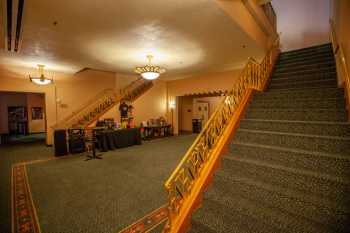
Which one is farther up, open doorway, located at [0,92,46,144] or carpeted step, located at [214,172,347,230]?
open doorway, located at [0,92,46,144]

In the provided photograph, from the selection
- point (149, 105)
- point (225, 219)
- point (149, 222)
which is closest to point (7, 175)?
point (149, 222)

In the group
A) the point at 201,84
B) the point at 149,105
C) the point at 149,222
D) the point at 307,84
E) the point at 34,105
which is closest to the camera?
the point at 149,222

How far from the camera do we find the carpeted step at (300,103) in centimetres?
298

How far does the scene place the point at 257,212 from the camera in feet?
6.31

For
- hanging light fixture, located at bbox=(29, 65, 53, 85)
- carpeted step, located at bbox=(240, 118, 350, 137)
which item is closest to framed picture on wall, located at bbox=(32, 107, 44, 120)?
hanging light fixture, located at bbox=(29, 65, 53, 85)

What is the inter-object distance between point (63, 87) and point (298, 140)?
400 inches

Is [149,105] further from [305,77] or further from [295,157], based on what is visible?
[295,157]

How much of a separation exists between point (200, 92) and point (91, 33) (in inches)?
264

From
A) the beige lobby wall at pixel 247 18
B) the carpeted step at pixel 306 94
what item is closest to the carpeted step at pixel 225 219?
the carpeted step at pixel 306 94

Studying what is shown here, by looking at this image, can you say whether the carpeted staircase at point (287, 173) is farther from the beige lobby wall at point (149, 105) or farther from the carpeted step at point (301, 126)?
the beige lobby wall at point (149, 105)

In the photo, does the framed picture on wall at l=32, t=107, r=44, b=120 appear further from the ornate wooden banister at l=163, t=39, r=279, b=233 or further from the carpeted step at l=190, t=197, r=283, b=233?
the carpeted step at l=190, t=197, r=283, b=233

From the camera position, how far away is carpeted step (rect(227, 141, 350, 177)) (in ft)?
6.59

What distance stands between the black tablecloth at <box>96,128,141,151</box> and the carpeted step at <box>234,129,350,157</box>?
5323mm

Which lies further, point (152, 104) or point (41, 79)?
point (152, 104)
